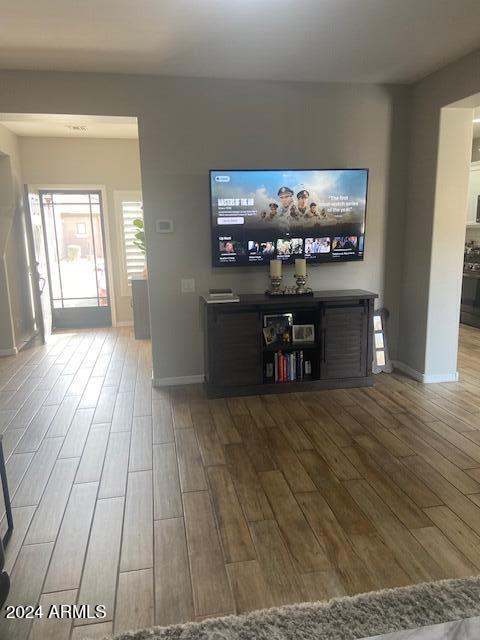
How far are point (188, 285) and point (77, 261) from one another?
3.61 m

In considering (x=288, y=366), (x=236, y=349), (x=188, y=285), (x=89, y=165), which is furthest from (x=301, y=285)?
(x=89, y=165)

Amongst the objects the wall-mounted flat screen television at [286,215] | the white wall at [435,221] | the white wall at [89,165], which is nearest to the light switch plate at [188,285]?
the wall-mounted flat screen television at [286,215]

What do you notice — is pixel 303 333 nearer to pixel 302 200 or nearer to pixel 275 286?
pixel 275 286

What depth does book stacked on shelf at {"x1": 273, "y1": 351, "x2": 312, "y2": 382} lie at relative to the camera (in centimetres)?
412

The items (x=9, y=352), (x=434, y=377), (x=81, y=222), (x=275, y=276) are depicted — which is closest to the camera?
(x=275, y=276)

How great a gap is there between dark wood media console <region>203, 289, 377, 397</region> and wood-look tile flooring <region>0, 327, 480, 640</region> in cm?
18

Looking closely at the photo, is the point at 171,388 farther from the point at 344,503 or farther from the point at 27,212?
the point at 27,212

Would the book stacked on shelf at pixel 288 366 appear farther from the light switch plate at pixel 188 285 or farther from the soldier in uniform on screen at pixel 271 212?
the soldier in uniform on screen at pixel 271 212

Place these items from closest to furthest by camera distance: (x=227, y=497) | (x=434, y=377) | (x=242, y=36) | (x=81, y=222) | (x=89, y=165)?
(x=227, y=497) → (x=242, y=36) → (x=434, y=377) → (x=89, y=165) → (x=81, y=222)

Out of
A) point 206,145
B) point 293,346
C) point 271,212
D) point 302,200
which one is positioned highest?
point 206,145

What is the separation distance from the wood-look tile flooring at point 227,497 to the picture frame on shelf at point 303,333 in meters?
0.52

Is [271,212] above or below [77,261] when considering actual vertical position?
above

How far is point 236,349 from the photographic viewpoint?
3969 millimetres

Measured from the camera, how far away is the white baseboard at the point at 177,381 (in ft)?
14.2
